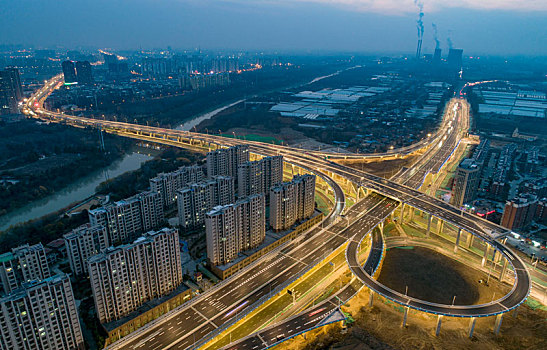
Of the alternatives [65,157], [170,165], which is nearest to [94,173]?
[65,157]

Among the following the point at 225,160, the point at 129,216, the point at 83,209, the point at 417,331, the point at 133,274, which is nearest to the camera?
the point at 133,274

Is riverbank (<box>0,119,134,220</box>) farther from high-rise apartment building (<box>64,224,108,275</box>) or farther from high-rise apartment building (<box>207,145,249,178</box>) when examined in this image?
high-rise apartment building (<box>207,145,249,178</box>)

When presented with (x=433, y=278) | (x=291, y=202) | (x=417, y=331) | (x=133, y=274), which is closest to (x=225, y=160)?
(x=291, y=202)

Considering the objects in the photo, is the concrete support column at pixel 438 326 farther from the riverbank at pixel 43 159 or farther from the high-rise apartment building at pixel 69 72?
the high-rise apartment building at pixel 69 72

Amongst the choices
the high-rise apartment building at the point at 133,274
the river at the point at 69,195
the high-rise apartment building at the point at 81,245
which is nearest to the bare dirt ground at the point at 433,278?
the high-rise apartment building at the point at 133,274

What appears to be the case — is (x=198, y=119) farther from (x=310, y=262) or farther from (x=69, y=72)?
(x=310, y=262)

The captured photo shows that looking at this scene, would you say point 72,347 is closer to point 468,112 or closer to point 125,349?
point 125,349

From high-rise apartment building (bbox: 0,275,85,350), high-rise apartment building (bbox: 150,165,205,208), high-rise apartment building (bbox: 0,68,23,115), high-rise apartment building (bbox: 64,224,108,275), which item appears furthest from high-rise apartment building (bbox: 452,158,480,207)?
high-rise apartment building (bbox: 0,68,23,115)
